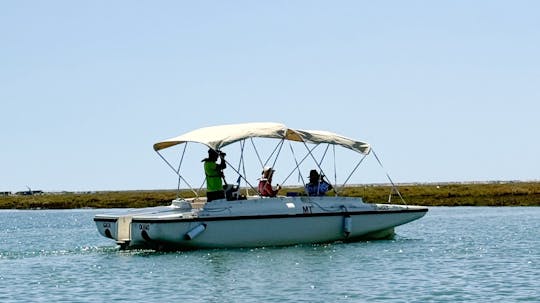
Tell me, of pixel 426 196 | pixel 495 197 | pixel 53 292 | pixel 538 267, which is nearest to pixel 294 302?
pixel 53 292

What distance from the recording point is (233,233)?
31.0 meters

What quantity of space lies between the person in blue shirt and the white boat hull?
31.1 inches

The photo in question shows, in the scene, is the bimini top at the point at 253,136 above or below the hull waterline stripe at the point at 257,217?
above

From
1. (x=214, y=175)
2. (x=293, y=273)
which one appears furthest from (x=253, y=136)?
(x=293, y=273)

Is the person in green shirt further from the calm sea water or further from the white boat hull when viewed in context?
the calm sea water

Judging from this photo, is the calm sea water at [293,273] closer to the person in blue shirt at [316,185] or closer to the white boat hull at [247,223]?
the white boat hull at [247,223]

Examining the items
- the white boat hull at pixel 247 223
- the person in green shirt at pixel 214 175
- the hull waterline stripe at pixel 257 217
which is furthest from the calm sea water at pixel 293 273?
the person in green shirt at pixel 214 175

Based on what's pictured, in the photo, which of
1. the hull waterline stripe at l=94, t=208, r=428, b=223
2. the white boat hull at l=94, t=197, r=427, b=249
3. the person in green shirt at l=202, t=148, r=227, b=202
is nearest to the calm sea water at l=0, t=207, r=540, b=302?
the white boat hull at l=94, t=197, r=427, b=249

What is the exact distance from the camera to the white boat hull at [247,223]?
99.2ft

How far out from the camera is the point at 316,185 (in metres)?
34.1

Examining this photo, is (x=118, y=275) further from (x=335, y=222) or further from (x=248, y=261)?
(x=335, y=222)

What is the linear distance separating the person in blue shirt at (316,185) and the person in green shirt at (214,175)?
351 cm

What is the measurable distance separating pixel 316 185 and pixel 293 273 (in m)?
8.26

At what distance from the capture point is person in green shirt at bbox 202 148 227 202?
31.6 meters
